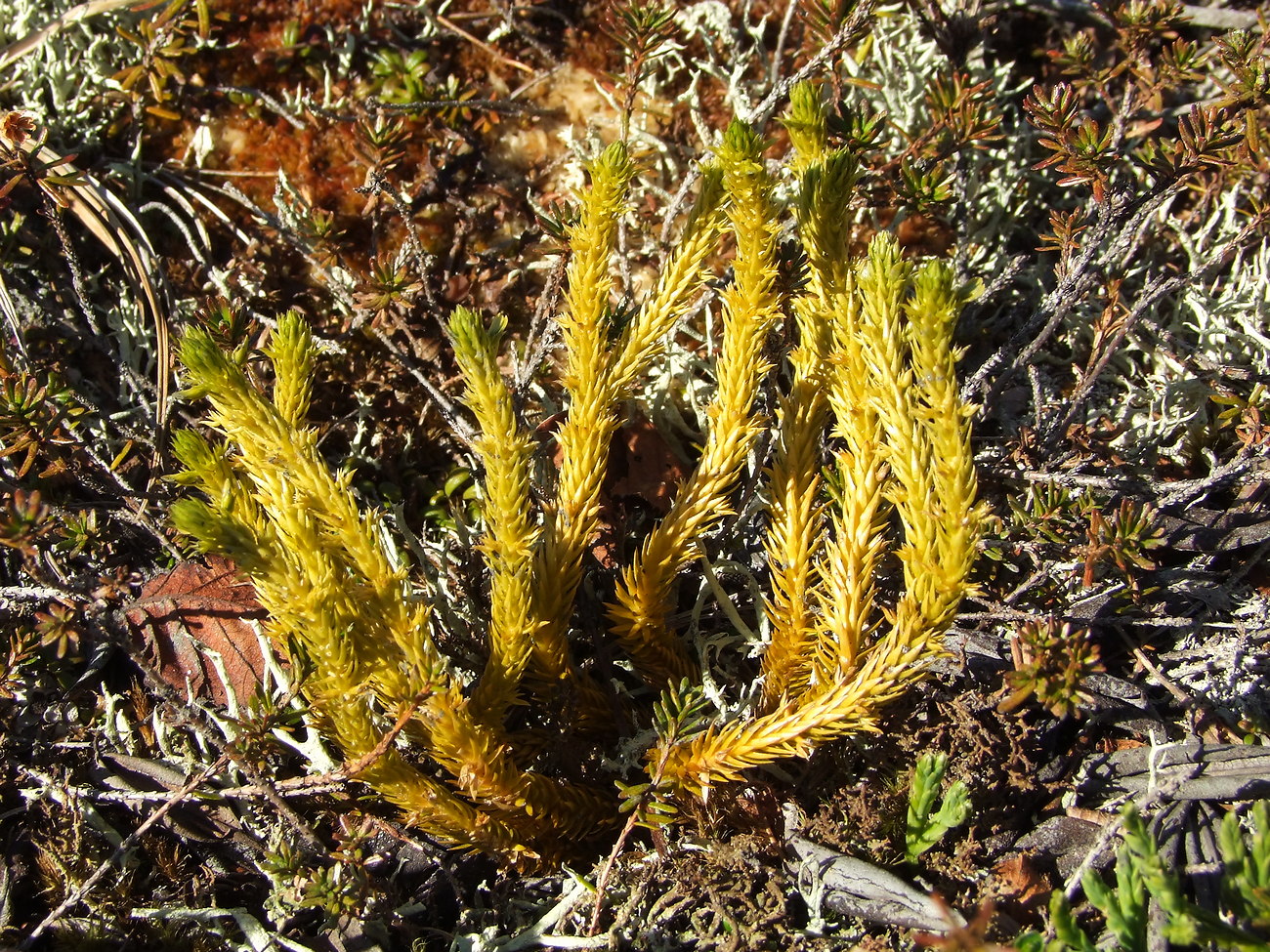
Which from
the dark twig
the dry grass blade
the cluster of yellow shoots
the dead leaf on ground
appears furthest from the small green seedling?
the dry grass blade

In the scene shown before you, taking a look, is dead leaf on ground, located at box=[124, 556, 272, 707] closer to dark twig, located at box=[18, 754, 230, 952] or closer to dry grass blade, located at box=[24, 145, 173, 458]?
dark twig, located at box=[18, 754, 230, 952]

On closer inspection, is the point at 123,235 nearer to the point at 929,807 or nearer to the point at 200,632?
the point at 200,632

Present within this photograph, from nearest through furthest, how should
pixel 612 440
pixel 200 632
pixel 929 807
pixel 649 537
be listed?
pixel 929 807, pixel 649 537, pixel 200 632, pixel 612 440

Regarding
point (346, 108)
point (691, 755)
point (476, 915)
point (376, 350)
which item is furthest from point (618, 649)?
point (346, 108)

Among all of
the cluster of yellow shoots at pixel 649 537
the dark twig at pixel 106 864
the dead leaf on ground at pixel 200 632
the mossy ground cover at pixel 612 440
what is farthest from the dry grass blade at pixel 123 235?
the dark twig at pixel 106 864

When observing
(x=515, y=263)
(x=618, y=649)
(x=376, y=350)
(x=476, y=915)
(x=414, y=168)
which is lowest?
(x=476, y=915)

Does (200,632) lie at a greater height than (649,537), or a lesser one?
lesser

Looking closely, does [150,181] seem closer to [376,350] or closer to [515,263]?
[376,350]

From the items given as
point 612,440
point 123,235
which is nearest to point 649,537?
point 612,440
